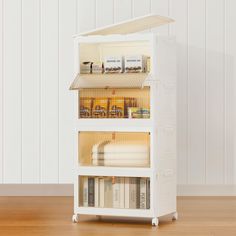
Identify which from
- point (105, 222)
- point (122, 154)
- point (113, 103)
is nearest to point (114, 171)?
point (122, 154)

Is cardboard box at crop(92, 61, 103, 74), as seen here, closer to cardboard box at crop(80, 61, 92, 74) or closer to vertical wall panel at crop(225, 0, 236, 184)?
cardboard box at crop(80, 61, 92, 74)

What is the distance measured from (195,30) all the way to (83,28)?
0.99 m

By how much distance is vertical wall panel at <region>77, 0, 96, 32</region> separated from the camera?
626 centimetres

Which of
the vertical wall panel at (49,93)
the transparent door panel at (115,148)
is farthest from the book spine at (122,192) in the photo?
the vertical wall panel at (49,93)

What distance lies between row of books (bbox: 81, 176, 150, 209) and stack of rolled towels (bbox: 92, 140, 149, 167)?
0.10 meters

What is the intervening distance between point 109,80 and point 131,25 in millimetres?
472

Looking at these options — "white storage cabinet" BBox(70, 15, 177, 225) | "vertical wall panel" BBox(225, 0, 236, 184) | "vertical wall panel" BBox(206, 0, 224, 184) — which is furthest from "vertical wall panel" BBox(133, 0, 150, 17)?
"white storage cabinet" BBox(70, 15, 177, 225)

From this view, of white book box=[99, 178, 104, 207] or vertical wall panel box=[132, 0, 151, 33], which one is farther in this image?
vertical wall panel box=[132, 0, 151, 33]

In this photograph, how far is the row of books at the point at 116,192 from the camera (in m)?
4.73

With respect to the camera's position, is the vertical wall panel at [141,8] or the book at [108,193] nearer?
the book at [108,193]

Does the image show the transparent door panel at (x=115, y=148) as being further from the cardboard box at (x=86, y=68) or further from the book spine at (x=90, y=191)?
the cardboard box at (x=86, y=68)

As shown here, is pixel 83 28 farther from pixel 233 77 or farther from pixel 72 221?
pixel 72 221

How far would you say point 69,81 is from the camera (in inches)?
247

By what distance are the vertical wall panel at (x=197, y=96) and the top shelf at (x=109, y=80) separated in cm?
156
